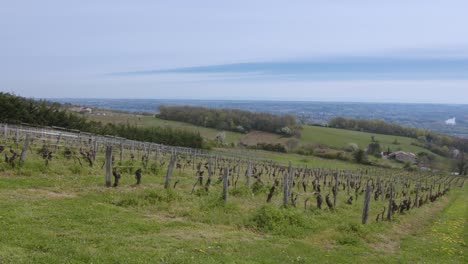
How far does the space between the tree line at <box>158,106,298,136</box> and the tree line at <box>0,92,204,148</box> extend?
30814 millimetres

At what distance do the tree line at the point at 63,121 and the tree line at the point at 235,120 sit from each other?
3081cm

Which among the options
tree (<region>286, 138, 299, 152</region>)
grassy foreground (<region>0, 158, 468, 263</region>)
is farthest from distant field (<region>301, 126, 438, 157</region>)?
grassy foreground (<region>0, 158, 468, 263</region>)

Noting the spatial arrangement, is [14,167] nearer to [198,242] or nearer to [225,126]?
[198,242]

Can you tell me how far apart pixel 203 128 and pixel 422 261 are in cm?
9197

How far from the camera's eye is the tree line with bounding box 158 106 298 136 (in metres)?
104

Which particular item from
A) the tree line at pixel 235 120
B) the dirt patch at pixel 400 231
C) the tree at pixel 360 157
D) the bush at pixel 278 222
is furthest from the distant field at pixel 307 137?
the bush at pixel 278 222

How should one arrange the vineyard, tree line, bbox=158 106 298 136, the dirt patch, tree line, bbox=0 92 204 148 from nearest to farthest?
the vineyard, the dirt patch, tree line, bbox=0 92 204 148, tree line, bbox=158 106 298 136

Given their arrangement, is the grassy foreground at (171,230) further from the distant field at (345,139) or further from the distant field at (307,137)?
the distant field at (345,139)

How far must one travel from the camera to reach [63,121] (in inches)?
2206

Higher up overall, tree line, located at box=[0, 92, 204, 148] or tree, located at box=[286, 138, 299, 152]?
tree line, located at box=[0, 92, 204, 148]

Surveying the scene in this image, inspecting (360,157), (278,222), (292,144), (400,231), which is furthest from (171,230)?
(292,144)

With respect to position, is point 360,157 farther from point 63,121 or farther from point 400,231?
point 400,231

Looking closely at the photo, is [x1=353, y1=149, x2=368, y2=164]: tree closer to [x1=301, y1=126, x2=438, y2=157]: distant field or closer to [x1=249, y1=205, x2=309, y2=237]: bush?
[x1=301, y1=126, x2=438, y2=157]: distant field

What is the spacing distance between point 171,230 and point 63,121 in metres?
49.8
